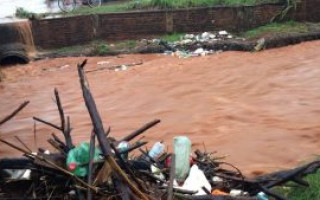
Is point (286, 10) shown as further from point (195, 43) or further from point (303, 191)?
point (303, 191)

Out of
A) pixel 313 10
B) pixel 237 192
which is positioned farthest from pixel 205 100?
pixel 313 10

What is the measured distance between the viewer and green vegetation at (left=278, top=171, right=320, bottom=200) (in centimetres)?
415

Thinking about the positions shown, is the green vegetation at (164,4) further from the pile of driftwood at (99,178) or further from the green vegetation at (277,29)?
the pile of driftwood at (99,178)

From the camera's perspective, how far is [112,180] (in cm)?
312

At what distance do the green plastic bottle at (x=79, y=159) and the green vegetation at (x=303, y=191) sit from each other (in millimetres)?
1764

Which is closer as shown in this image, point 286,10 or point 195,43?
point 195,43

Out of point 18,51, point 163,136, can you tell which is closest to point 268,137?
point 163,136

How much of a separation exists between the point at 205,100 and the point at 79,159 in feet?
19.5

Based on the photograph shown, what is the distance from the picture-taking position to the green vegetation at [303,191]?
4152 millimetres

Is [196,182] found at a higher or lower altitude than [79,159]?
lower

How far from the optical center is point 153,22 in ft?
47.8

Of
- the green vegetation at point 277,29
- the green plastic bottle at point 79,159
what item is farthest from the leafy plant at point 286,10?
the green plastic bottle at point 79,159

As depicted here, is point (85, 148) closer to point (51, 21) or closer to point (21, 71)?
point (21, 71)

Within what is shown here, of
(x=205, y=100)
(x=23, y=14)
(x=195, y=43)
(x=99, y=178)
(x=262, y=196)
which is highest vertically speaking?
(x=23, y=14)
